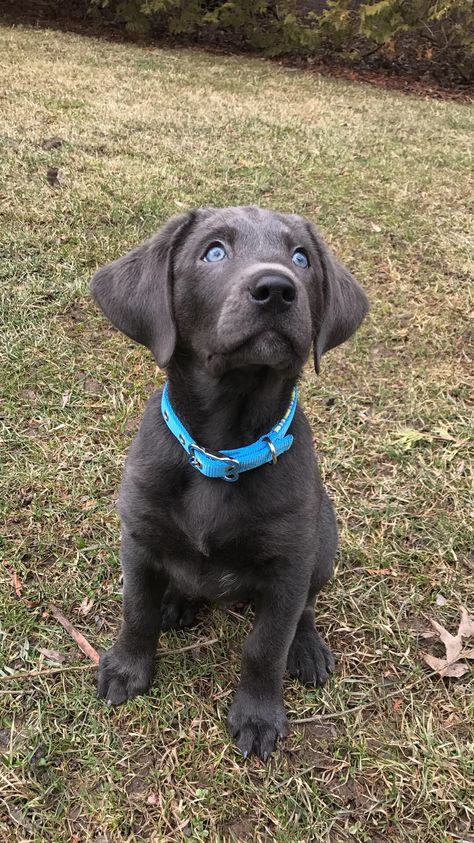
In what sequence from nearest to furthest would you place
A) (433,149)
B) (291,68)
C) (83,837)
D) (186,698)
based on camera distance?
1. (83,837)
2. (186,698)
3. (433,149)
4. (291,68)

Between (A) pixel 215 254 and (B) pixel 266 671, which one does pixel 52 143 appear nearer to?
(A) pixel 215 254

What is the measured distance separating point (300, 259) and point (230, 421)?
601 millimetres

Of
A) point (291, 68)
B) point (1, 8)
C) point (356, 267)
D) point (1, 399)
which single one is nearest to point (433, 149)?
point (356, 267)

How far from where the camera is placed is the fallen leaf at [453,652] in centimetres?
278

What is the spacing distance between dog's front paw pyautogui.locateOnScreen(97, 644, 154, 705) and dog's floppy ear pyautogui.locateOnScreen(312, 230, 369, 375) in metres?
1.27

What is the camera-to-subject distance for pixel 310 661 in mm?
2699

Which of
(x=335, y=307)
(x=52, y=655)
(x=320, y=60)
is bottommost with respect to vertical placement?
(x=52, y=655)

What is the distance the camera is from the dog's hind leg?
2.63 metres

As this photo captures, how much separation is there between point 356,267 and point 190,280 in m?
3.58

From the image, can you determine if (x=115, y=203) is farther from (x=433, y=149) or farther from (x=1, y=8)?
(x=1, y=8)

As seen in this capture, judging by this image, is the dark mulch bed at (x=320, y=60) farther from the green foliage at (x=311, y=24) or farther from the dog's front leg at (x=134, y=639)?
the dog's front leg at (x=134, y=639)

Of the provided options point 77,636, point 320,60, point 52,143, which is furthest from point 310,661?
point 320,60

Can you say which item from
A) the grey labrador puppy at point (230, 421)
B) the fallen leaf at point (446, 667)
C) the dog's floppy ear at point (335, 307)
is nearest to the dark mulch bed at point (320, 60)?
the dog's floppy ear at point (335, 307)

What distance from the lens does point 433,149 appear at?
8.46m
